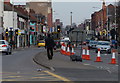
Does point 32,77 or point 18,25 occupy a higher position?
point 18,25

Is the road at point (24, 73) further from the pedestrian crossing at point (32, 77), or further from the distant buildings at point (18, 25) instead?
the distant buildings at point (18, 25)

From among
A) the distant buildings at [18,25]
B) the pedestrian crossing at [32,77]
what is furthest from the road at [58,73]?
the distant buildings at [18,25]

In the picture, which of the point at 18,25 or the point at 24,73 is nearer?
the point at 24,73

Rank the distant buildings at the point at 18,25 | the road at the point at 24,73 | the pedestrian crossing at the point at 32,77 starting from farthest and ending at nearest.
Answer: the distant buildings at the point at 18,25, the road at the point at 24,73, the pedestrian crossing at the point at 32,77

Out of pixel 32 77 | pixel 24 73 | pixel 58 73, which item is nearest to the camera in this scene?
pixel 32 77

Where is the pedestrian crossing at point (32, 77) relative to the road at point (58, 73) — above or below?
above

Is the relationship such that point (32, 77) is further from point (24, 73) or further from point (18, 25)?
point (18, 25)

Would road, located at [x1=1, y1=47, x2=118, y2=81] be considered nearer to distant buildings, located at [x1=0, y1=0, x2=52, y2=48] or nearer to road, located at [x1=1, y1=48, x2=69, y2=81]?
road, located at [x1=1, y1=48, x2=69, y2=81]

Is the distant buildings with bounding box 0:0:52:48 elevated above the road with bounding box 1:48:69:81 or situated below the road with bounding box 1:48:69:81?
above

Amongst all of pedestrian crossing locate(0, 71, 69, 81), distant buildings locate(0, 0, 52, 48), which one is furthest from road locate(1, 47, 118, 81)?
distant buildings locate(0, 0, 52, 48)

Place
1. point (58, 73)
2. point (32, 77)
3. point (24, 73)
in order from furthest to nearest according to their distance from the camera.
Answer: point (24, 73), point (58, 73), point (32, 77)

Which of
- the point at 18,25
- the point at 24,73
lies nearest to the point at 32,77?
the point at 24,73

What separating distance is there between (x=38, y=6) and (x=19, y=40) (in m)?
99.0

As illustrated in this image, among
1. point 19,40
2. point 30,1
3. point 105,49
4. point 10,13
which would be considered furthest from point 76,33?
point 30,1
